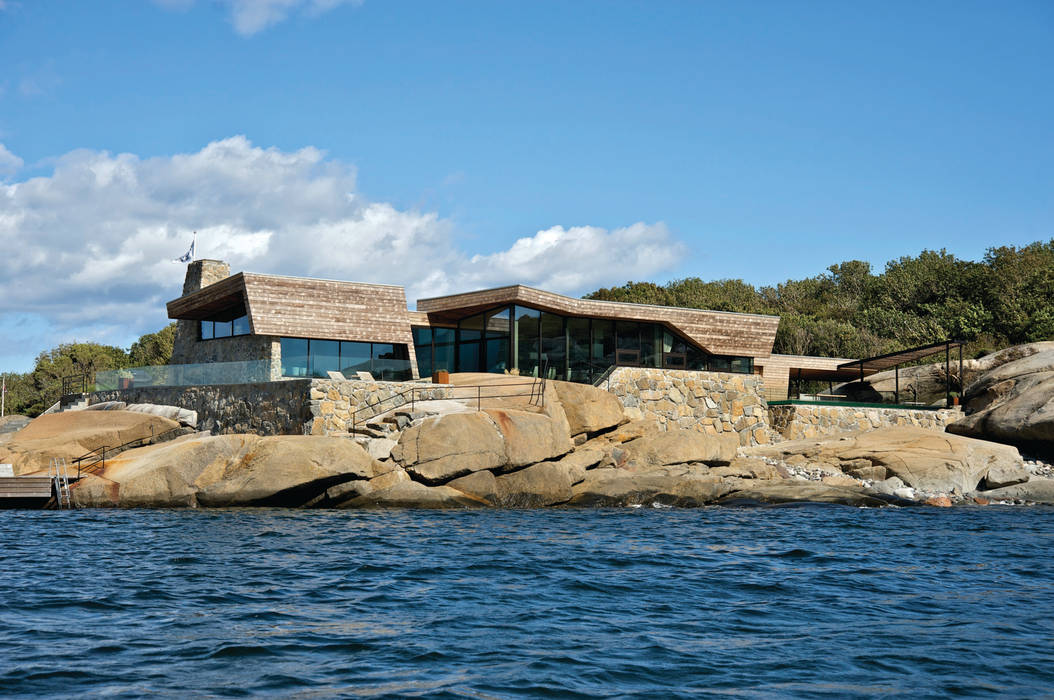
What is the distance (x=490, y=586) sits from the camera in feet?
41.1

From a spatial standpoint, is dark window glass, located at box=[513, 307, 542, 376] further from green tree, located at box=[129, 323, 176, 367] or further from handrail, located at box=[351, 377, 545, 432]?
green tree, located at box=[129, 323, 176, 367]

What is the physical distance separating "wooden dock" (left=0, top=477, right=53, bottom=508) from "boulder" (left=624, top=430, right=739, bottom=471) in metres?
15.5

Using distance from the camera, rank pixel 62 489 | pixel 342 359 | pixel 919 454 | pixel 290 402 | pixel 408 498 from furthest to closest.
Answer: pixel 342 359
pixel 919 454
pixel 290 402
pixel 62 489
pixel 408 498

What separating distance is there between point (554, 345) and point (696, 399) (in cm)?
570

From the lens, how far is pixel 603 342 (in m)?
35.7

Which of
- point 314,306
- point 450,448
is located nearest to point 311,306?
point 314,306

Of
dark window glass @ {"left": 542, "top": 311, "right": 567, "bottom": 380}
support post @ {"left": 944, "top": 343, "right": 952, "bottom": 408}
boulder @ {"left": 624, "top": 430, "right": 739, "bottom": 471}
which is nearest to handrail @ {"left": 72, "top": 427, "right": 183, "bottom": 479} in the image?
dark window glass @ {"left": 542, "top": 311, "right": 567, "bottom": 380}

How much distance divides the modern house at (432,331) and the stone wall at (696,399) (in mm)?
1309

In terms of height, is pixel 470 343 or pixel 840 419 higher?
pixel 470 343

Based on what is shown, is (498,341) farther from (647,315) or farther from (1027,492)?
(1027,492)

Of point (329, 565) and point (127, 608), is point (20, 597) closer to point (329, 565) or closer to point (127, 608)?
point (127, 608)

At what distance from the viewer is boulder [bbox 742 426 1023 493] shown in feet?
88.9

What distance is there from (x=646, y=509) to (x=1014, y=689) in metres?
15.8

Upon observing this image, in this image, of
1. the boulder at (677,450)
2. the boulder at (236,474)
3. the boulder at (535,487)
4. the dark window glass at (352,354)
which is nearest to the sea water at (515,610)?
the boulder at (236,474)
